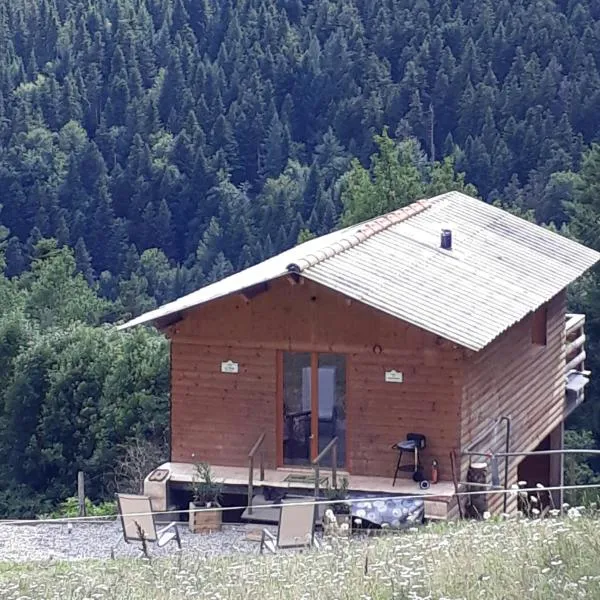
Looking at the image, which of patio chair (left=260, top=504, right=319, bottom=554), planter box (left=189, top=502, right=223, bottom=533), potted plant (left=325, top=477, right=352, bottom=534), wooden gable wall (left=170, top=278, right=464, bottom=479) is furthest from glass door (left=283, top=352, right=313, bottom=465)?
patio chair (left=260, top=504, right=319, bottom=554)

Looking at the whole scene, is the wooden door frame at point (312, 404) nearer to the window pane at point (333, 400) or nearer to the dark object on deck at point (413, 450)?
the window pane at point (333, 400)

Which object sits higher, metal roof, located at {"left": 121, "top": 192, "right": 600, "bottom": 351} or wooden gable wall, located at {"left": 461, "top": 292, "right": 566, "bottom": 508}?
metal roof, located at {"left": 121, "top": 192, "right": 600, "bottom": 351}

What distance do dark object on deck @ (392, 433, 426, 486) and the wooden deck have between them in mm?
113

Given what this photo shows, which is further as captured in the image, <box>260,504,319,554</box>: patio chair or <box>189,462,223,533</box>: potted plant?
<box>189,462,223,533</box>: potted plant

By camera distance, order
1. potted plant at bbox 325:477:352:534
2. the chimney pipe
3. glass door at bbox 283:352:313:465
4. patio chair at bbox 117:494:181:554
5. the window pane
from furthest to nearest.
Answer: the chimney pipe
glass door at bbox 283:352:313:465
the window pane
potted plant at bbox 325:477:352:534
patio chair at bbox 117:494:181:554

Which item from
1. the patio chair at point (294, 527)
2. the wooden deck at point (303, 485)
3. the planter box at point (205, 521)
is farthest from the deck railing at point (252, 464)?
the patio chair at point (294, 527)

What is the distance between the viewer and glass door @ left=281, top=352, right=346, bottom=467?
17641 millimetres

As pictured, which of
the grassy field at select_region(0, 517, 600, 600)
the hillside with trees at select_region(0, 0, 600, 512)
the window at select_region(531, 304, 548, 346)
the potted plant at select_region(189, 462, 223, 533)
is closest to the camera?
the grassy field at select_region(0, 517, 600, 600)

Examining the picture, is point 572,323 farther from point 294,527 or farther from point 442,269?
point 294,527

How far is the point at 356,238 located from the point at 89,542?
16.2 ft

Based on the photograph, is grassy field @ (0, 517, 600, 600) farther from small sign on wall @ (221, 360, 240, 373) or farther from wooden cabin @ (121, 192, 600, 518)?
small sign on wall @ (221, 360, 240, 373)

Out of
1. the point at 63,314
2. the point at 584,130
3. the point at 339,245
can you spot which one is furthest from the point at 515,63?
the point at 339,245

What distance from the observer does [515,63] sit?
356 feet

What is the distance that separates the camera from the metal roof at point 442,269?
1712 cm
